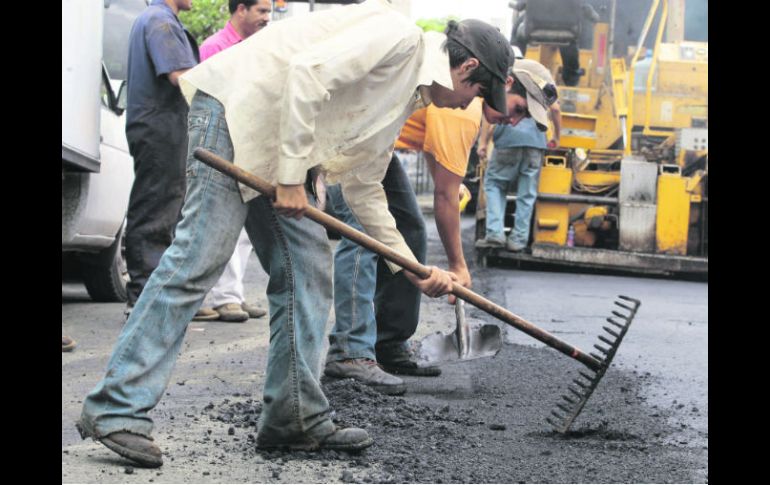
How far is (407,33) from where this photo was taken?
3.80m

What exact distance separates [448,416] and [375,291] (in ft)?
3.85

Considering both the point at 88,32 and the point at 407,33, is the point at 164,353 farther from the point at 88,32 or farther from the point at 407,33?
the point at 88,32

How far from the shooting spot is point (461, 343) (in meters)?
5.59

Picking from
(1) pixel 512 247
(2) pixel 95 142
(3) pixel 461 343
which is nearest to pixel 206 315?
(2) pixel 95 142

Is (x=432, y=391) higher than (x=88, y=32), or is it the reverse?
(x=88, y=32)

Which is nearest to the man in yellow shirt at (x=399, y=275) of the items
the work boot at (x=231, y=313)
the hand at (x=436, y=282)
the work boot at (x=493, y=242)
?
the hand at (x=436, y=282)

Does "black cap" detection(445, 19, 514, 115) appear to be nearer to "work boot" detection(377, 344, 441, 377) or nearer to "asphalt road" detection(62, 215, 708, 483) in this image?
"asphalt road" detection(62, 215, 708, 483)

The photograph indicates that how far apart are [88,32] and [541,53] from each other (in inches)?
290

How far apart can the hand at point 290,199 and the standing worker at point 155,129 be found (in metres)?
3.01

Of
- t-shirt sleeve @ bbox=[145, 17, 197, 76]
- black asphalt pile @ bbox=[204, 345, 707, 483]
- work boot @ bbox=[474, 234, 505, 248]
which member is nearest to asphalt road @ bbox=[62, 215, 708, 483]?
black asphalt pile @ bbox=[204, 345, 707, 483]

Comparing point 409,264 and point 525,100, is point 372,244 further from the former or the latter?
point 525,100

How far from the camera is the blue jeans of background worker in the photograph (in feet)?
17.6

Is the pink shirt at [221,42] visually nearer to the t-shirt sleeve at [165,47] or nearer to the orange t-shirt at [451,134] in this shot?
the t-shirt sleeve at [165,47]
